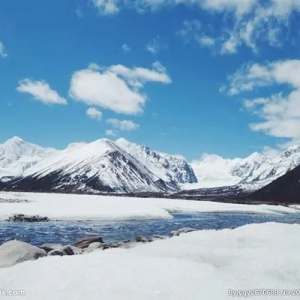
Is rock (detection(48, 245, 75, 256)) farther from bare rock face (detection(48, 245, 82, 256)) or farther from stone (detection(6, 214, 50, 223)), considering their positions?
stone (detection(6, 214, 50, 223))

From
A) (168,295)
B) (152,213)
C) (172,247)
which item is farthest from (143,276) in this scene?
(152,213)

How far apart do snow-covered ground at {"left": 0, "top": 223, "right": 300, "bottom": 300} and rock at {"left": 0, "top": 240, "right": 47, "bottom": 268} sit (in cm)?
197

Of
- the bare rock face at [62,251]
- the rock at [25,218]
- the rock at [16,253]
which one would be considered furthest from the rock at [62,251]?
the rock at [25,218]

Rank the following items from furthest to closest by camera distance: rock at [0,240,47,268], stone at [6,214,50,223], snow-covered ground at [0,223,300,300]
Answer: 1. stone at [6,214,50,223]
2. rock at [0,240,47,268]
3. snow-covered ground at [0,223,300,300]

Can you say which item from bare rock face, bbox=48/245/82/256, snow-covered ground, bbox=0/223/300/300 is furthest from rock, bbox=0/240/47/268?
snow-covered ground, bbox=0/223/300/300

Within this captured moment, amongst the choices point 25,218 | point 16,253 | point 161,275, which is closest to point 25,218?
point 25,218

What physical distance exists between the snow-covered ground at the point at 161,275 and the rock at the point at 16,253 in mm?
1965

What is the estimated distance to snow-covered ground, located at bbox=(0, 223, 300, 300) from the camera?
1101 centimetres

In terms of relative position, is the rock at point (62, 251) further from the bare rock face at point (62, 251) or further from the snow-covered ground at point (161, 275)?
the snow-covered ground at point (161, 275)

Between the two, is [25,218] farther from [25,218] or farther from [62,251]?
[62,251]

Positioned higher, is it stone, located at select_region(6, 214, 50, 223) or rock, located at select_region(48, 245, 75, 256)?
stone, located at select_region(6, 214, 50, 223)

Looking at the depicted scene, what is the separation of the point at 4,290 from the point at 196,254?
24.8 feet

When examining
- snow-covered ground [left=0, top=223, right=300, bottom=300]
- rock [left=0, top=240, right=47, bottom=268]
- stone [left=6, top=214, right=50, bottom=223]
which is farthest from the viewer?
stone [left=6, top=214, right=50, bottom=223]

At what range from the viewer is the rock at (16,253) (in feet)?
53.2
